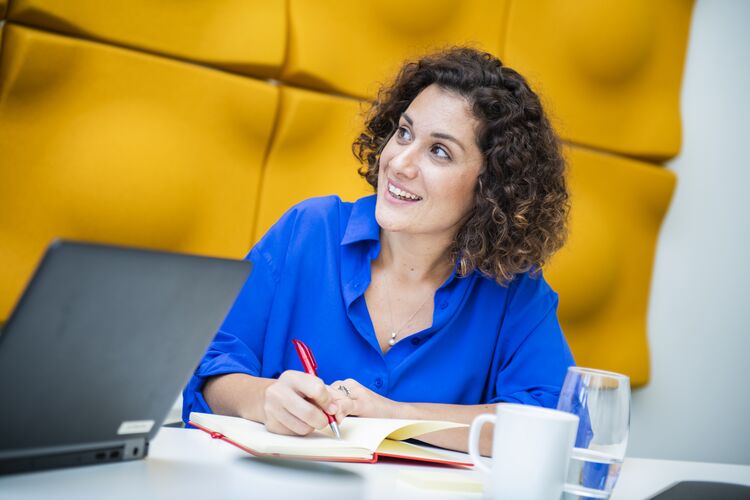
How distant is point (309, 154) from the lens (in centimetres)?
197

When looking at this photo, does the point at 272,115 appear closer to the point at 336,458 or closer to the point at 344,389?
the point at 344,389

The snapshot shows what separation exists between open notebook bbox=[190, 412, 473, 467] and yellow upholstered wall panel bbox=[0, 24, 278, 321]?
2.66 feet

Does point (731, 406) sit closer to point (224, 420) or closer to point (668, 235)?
point (668, 235)

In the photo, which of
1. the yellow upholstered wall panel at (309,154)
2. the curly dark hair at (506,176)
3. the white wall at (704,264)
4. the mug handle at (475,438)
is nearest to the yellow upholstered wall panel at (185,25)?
the yellow upholstered wall panel at (309,154)

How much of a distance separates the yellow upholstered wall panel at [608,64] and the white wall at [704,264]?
105 millimetres

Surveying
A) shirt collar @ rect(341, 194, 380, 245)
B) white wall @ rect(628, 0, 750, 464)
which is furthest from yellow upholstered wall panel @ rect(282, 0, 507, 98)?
white wall @ rect(628, 0, 750, 464)

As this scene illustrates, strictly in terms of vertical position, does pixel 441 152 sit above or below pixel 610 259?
above

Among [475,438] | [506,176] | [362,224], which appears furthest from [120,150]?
[475,438]

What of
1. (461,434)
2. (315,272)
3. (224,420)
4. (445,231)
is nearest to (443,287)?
(445,231)

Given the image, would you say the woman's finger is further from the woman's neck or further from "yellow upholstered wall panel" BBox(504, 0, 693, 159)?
"yellow upholstered wall panel" BBox(504, 0, 693, 159)

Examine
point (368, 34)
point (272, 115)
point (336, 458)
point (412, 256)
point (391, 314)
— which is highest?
point (368, 34)

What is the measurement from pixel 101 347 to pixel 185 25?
4.08ft

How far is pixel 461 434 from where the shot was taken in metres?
1.05

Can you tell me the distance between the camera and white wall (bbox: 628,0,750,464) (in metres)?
2.56
